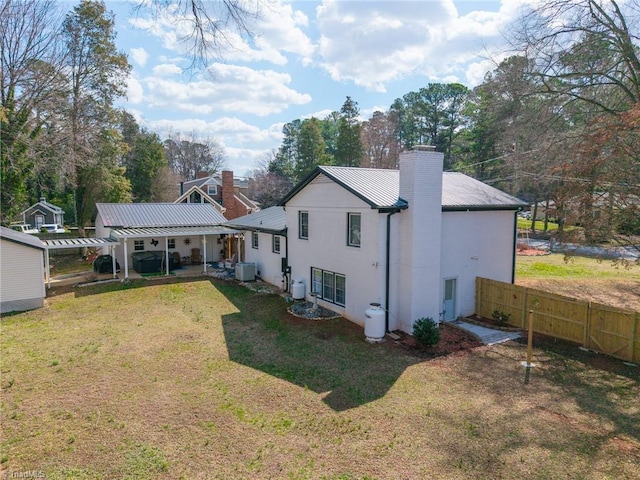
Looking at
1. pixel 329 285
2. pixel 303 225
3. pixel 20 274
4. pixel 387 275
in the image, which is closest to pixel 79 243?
pixel 20 274

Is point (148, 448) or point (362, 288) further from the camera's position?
point (362, 288)

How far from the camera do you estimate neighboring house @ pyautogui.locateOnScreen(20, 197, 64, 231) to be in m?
48.2

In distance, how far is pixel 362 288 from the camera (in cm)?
1298

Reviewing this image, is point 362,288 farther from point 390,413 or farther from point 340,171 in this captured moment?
point 390,413

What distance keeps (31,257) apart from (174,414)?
11.4 m

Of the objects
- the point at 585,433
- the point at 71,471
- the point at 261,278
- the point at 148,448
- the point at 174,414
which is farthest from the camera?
the point at 261,278

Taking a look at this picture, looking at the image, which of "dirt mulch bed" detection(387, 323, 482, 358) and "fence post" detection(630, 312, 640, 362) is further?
"dirt mulch bed" detection(387, 323, 482, 358)

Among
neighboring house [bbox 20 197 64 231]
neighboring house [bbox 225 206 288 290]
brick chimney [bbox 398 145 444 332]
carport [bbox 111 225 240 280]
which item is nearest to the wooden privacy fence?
brick chimney [bbox 398 145 444 332]

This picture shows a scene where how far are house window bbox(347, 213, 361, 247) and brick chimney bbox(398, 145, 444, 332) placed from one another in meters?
1.54

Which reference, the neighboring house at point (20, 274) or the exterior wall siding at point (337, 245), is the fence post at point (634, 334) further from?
the neighboring house at point (20, 274)

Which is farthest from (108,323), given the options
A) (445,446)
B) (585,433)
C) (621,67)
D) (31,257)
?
(621,67)

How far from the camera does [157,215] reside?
78.4 ft

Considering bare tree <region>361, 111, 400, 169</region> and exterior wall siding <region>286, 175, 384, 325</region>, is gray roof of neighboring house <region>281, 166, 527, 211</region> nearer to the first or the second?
exterior wall siding <region>286, 175, 384, 325</region>

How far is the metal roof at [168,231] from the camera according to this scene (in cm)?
2012
